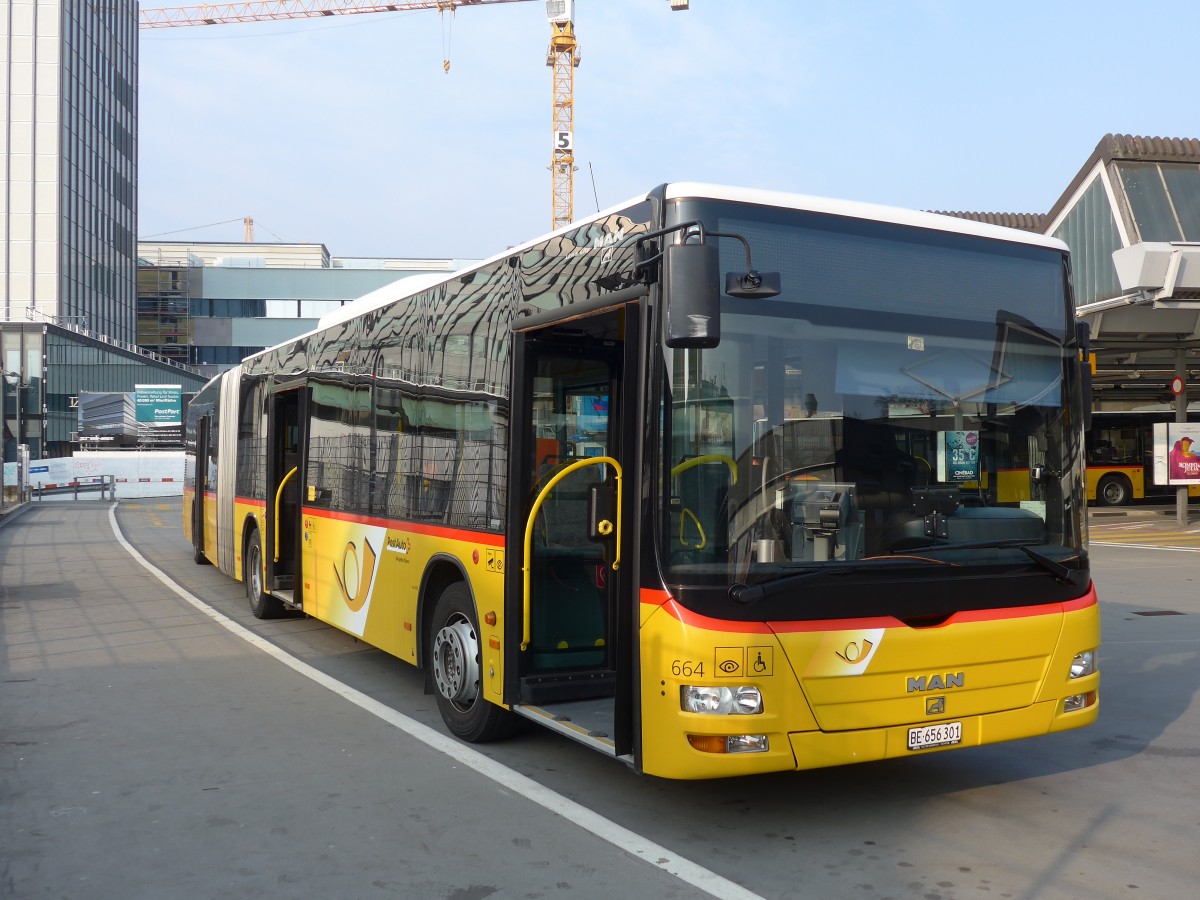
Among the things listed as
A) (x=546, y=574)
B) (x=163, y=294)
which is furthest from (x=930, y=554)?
(x=163, y=294)

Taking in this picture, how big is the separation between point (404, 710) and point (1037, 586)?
4.29 meters

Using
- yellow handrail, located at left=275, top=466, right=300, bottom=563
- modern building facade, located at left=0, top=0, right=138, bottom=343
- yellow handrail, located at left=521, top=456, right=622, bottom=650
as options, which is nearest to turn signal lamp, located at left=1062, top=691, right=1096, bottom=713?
yellow handrail, located at left=521, top=456, right=622, bottom=650

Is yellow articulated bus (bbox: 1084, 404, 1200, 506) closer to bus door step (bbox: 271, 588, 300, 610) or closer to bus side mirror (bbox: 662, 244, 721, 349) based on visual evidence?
bus door step (bbox: 271, 588, 300, 610)

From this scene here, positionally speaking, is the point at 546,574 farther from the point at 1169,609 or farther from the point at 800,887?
the point at 1169,609

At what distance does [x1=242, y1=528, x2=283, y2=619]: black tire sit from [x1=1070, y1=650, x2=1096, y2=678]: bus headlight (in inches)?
335

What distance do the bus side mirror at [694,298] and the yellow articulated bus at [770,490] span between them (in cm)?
1

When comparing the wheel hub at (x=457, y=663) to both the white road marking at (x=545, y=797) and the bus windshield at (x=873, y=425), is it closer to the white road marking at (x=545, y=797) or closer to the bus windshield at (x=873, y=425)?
the white road marking at (x=545, y=797)

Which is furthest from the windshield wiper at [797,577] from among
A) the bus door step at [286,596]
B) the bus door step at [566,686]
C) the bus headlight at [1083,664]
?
the bus door step at [286,596]

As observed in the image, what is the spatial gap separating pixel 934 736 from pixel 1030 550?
1043 millimetres

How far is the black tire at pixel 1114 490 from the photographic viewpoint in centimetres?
3553

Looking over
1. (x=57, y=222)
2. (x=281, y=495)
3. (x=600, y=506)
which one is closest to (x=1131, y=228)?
(x=281, y=495)

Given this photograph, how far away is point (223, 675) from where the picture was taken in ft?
29.4

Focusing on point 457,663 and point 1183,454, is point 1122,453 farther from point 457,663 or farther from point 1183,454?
point 457,663

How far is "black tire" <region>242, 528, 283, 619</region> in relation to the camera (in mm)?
11997
